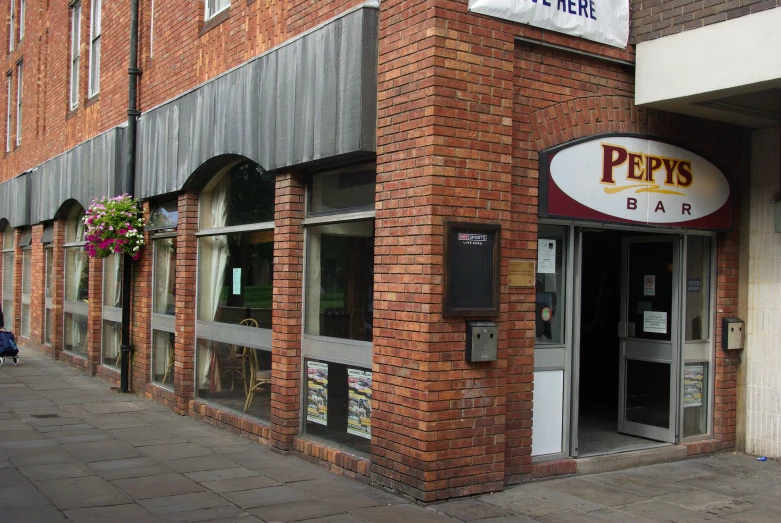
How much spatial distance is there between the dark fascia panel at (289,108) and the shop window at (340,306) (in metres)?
0.42

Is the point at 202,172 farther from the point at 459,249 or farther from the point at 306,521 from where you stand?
the point at 306,521

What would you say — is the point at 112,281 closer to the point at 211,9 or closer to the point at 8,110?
the point at 211,9

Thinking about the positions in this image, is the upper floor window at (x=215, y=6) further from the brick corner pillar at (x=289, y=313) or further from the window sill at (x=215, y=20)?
the brick corner pillar at (x=289, y=313)

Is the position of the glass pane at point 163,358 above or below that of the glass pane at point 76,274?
below

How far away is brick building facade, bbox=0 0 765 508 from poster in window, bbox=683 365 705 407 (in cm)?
5

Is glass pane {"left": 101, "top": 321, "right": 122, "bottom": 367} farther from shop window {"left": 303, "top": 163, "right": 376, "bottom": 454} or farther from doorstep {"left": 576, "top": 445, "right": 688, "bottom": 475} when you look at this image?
doorstep {"left": 576, "top": 445, "right": 688, "bottom": 475}

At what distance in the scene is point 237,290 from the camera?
10.3 meters

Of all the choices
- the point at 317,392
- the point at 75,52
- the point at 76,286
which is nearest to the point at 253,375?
the point at 317,392

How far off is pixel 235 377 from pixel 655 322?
194 inches

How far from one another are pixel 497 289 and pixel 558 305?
122 cm

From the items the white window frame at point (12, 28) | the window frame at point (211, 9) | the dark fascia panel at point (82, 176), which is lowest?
the dark fascia panel at point (82, 176)

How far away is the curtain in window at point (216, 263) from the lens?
34.9ft

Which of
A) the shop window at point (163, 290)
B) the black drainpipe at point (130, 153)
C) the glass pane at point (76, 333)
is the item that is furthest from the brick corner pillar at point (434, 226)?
the glass pane at point (76, 333)

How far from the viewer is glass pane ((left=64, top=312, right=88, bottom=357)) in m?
16.2
